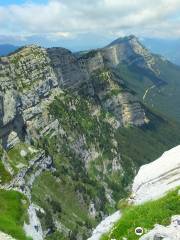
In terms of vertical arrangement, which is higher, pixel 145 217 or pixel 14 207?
pixel 145 217

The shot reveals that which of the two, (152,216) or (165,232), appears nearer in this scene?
(165,232)

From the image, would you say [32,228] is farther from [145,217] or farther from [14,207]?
[145,217]

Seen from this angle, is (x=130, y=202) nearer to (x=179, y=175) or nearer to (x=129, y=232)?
(x=179, y=175)

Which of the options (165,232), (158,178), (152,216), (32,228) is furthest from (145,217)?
(32,228)

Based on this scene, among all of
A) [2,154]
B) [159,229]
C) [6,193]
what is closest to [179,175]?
[159,229]

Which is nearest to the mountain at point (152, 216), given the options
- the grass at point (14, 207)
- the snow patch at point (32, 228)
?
the snow patch at point (32, 228)

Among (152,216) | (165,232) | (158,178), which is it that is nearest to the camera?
(165,232)

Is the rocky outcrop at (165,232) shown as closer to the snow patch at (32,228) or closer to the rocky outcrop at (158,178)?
the rocky outcrop at (158,178)
